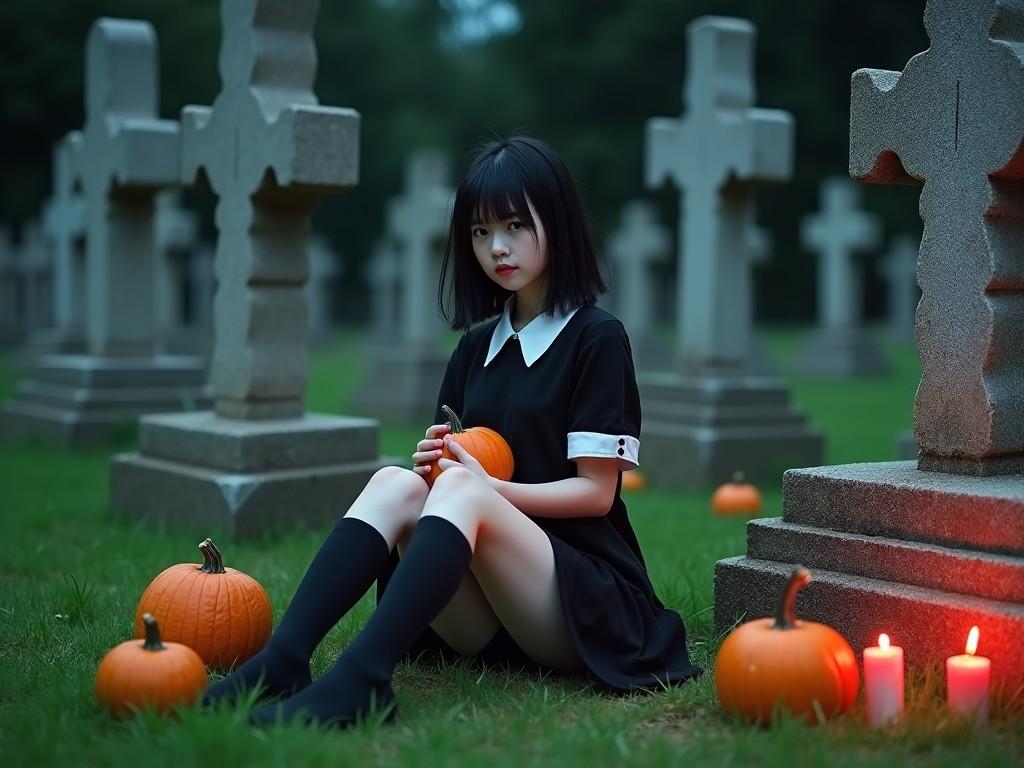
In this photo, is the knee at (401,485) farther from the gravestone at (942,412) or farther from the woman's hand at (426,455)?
the gravestone at (942,412)

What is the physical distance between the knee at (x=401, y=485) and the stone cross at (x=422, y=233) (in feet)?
29.8

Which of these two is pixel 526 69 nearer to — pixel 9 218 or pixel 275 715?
pixel 9 218

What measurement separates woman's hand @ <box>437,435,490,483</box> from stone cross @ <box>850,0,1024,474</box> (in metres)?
1.37

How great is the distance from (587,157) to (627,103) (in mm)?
2438

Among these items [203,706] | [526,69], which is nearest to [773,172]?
[203,706]

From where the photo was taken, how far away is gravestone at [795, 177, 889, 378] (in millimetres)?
17844

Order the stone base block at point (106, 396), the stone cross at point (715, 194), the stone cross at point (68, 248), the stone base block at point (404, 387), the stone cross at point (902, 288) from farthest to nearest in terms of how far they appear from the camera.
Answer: the stone cross at point (902, 288) → the stone cross at point (68, 248) → the stone base block at point (404, 387) → the stone base block at point (106, 396) → the stone cross at point (715, 194)

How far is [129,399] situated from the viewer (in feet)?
29.8

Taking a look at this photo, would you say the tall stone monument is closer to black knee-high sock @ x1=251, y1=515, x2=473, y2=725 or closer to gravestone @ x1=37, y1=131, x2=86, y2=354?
gravestone @ x1=37, y1=131, x2=86, y2=354

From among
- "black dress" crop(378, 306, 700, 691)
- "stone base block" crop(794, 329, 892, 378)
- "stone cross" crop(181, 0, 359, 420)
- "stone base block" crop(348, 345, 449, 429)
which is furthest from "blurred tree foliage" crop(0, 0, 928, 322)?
"black dress" crop(378, 306, 700, 691)

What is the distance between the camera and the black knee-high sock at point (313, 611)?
3.07 metres

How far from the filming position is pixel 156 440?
6332mm

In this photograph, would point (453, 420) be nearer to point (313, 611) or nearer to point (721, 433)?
point (313, 611)

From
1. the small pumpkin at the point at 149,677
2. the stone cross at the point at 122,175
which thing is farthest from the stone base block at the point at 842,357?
the small pumpkin at the point at 149,677
